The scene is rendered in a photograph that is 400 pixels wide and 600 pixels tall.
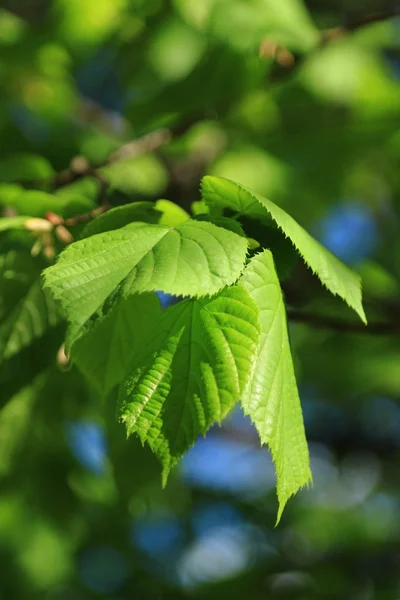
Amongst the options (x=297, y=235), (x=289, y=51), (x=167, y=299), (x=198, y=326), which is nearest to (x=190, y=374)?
(x=198, y=326)

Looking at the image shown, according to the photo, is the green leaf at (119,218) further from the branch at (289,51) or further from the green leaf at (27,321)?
the branch at (289,51)

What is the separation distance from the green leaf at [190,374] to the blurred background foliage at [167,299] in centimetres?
43

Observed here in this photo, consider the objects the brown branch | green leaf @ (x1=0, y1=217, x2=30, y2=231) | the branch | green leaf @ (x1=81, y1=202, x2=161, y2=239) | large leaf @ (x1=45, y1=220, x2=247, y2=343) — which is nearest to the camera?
large leaf @ (x1=45, y1=220, x2=247, y2=343)

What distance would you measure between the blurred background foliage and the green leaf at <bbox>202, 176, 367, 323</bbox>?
0.36m

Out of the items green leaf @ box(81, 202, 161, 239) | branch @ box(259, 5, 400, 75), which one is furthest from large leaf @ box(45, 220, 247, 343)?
branch @ box(259, 5, 400, 75)

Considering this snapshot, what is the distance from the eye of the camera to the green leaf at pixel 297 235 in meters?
0.99

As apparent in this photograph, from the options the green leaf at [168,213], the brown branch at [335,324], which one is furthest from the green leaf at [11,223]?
the brown branch at [335,324]

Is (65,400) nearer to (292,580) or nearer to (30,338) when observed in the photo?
(30,338)

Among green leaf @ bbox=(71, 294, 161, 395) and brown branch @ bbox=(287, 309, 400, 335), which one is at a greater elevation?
green leaf @ bbox=(71, 294, 161, 395)

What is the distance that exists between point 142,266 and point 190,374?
0.15 m

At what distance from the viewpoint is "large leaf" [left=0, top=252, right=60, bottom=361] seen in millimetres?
1358

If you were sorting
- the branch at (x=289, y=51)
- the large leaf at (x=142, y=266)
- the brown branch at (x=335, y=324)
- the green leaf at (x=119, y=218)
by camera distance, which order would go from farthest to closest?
the branch at (x=289, y=51) → the brown branch at (x=335, y=324) → the green leaf at (x=119, y=218) → the large leaf at (x=142, y=266)

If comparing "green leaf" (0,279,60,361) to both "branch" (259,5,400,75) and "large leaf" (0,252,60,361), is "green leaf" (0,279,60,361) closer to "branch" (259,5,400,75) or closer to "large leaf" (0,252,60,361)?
"large leaf" (0,252,60,361)

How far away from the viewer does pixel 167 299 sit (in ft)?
6.67
